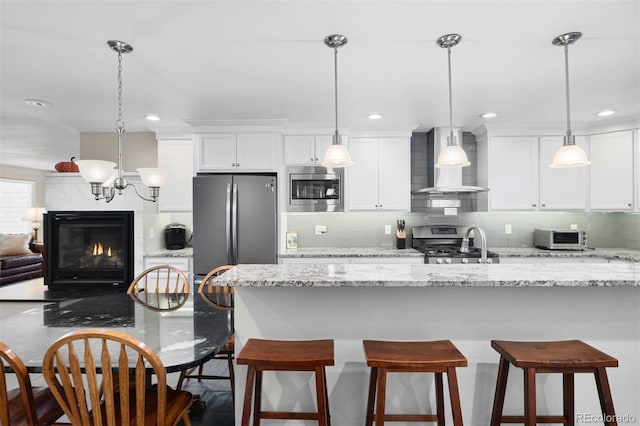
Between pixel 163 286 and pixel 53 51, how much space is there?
2504 millimetres

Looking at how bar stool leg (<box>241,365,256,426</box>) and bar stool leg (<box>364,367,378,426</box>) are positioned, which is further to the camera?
bar stool leg (<box>364,367,378,426</box>)

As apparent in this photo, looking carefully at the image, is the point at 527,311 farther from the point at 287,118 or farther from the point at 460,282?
the point at 287,118

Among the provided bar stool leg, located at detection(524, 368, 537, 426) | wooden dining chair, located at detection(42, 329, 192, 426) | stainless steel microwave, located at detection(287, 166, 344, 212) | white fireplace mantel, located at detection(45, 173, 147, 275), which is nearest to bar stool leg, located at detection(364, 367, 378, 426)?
bar stool leg, located at detection(524, 368, 537, 426)

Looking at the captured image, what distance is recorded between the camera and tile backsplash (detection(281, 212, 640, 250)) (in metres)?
4.45

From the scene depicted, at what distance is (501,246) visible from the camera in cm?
445

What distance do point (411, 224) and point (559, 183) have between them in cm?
175

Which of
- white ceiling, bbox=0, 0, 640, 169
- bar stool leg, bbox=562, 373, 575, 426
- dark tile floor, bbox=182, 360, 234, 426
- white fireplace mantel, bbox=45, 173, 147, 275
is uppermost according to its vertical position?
white ceiling, bbox=0, 0, 640, 169

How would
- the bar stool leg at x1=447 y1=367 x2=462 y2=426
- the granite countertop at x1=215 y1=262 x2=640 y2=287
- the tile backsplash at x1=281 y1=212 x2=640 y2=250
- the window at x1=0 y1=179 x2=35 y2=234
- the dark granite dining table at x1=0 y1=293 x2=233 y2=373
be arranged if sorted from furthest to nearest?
the window at x1=0 y1=179 x2=35 y2=234, the tile backsplash at x1=281 y1=212 x2=640 y2=250, the granite countertop at x1=215 y1=262 x2=640 y2=287, the dark granite dining table at x1=0 y1=293 x2=233 y2=373, the bar stool leg at x1=447 y1=367 x2=462 y2=426

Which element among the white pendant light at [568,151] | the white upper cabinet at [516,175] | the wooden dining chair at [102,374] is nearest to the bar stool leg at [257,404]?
the wooden dining chair at [102,374]

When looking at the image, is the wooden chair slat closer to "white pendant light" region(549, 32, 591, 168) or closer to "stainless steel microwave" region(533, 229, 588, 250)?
"white pendant light" region(549, 32, 591, 168)

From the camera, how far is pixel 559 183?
4102mm

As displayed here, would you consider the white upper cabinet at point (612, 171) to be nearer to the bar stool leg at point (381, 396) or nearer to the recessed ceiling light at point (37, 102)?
the bar stool leg at point (381, 396)

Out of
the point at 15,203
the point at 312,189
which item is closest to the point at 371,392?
the point at 312,189

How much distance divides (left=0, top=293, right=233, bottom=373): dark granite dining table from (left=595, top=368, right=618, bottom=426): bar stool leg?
1692 mm
